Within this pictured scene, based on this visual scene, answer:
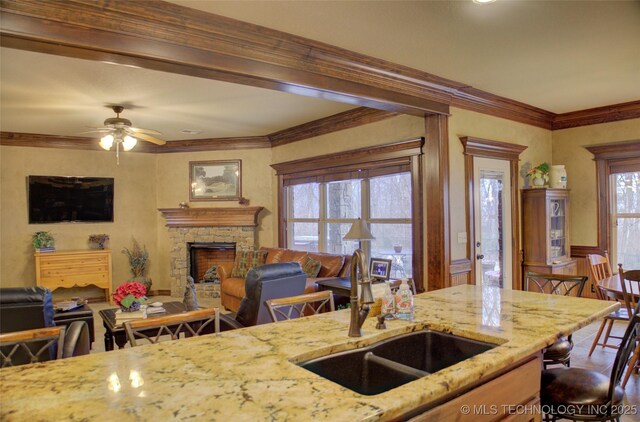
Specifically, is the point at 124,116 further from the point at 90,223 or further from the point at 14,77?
the point at 90,223

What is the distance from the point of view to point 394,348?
1795 millimetres

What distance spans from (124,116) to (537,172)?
18.0ft

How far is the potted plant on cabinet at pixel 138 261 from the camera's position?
23.9ft

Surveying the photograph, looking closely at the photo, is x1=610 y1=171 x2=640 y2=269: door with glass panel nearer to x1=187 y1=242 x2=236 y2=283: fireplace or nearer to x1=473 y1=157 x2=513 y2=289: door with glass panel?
x1=473 y1=157 x2=513 y2=289: door with glass panel

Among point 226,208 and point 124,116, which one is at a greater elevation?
point 124,116

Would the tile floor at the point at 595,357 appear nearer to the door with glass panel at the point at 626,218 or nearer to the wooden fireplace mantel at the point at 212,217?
the door with glass panel at the point at 626,218

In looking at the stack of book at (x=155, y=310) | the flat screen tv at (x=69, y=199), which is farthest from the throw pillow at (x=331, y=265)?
the flat screen tv at (x=69, y=199)

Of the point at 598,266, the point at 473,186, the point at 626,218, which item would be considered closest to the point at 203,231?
the point at 473,186

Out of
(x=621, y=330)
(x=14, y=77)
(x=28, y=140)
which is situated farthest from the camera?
(x=28, y=140)

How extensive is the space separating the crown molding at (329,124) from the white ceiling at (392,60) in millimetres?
172

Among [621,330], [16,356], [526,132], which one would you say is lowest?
[621,330]

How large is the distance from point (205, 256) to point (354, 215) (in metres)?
3.35

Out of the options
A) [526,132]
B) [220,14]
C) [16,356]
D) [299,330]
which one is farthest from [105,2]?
[526,132]

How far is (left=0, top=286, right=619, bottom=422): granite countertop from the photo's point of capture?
43.1 inches
